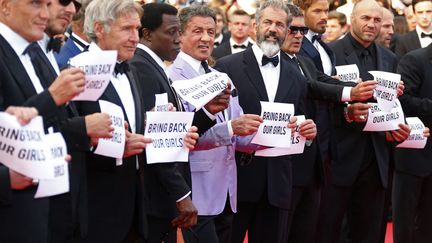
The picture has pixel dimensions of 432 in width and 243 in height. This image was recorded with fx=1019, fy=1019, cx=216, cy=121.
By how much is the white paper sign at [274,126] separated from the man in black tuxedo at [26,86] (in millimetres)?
2362

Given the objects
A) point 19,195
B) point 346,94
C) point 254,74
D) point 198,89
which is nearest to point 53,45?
point 19,195

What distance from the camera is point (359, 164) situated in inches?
340

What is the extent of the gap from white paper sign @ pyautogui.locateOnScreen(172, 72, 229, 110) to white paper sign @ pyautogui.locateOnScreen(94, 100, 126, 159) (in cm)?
93

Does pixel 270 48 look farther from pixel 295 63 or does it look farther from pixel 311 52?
pixel 311 52

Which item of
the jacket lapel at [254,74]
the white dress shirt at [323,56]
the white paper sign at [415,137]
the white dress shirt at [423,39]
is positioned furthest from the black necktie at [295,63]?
the white dress shirt at [423,39]

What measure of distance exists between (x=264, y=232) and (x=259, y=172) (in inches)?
17.9

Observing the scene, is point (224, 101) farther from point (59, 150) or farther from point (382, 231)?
point (382, 231)

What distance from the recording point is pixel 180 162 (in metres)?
6.55

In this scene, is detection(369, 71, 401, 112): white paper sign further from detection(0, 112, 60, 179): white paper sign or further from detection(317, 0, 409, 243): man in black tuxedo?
detection(0, 112, 60, 179): white paper sign

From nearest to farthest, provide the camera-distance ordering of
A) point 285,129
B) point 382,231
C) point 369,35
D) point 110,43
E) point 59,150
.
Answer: point 59,150, point 110,43, point 285,129, point 369,35, point 382,231

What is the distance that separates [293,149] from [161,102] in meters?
1.66

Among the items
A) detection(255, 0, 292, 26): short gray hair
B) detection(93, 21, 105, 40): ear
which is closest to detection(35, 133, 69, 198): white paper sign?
detection(93, 21, 105, 40): ear

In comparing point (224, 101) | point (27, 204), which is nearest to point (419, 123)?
point (224, 101)

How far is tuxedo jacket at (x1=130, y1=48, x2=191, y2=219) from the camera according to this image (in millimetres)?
6215
